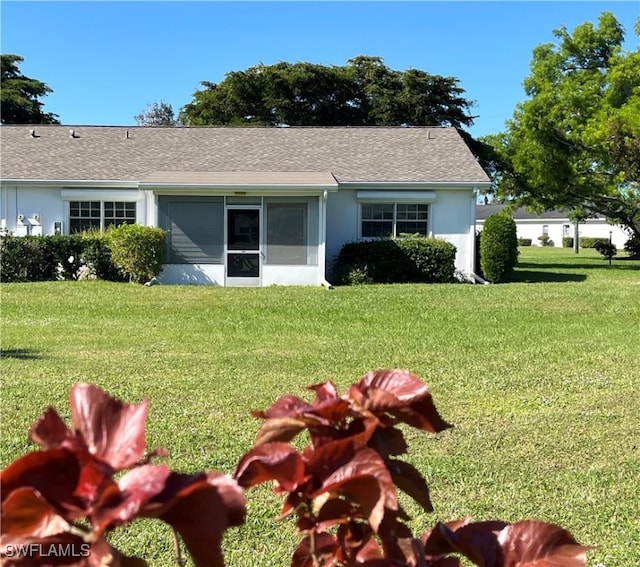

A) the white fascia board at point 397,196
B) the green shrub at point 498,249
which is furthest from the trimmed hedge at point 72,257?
the green shrub at point 498,249

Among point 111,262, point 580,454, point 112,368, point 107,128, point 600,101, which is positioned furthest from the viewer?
point 600,101

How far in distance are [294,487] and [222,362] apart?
7.21m

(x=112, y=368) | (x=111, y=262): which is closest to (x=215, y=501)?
(x=112, y=368)

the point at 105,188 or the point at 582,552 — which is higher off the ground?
the point at 105,188

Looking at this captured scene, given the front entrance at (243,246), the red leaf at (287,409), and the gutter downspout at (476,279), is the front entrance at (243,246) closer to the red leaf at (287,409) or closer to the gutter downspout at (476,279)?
the gutter downspout at (476,279)

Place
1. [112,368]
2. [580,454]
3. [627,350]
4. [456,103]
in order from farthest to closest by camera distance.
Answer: [456,103], [627,350], [112,368], [580,454]

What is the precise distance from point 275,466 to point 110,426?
0.84ft

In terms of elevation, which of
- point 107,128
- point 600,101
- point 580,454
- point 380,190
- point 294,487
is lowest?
point 580,454

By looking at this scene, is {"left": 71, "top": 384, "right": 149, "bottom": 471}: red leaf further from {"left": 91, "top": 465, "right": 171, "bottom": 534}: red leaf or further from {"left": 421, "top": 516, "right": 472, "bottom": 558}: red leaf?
{"left": 421, "top": 516, "right": 472, "bottom": 558}: red leaf

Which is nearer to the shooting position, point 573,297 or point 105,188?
point 573,297

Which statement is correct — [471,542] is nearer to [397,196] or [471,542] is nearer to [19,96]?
[397,196]

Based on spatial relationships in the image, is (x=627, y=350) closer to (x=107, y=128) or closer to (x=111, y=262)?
(x=111, y=262)

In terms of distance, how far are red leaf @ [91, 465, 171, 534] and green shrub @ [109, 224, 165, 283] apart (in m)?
16.5

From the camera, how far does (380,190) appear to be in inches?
767
